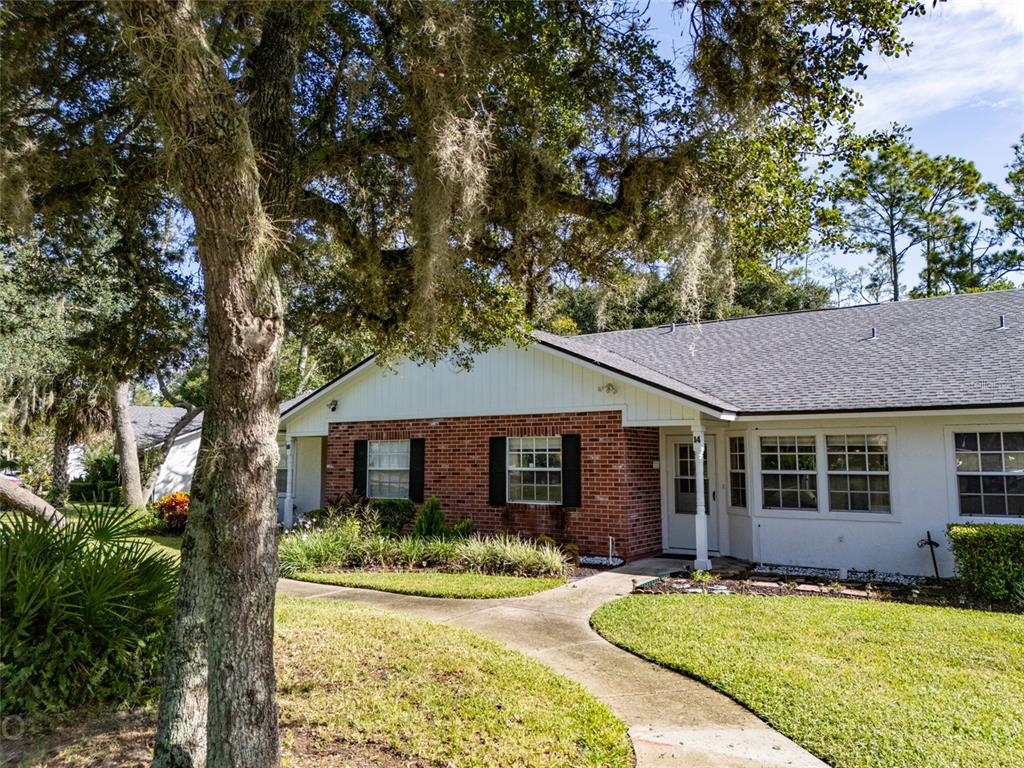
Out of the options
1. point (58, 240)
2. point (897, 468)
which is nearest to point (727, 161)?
point (58, 240)

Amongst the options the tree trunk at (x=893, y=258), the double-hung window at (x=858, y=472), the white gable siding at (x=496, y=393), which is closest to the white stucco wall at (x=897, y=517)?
the double-hung window at (x=858, y=472)

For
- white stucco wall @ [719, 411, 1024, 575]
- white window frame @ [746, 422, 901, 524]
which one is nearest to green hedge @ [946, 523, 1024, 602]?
white stucco wall @ [719, 411, 1024, 575]

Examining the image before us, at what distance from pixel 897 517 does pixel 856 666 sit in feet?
17.4

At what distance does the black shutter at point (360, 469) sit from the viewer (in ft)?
49.0

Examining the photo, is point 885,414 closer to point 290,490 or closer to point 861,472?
point 861,472

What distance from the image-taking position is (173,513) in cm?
1669

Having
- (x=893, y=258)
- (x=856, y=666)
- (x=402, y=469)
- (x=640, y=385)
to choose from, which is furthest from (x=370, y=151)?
(x=893, y=258)

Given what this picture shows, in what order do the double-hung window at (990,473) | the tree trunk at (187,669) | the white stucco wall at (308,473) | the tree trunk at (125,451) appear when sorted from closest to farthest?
the tree trunk at (187,669), the double-hung window at (990,473), the white stucco wall at (308,473), the tree trunk at (125,451)

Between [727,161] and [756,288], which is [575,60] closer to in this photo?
[727,161]

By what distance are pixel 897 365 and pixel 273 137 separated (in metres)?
10.7

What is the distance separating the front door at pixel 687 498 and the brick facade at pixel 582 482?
0.31 m

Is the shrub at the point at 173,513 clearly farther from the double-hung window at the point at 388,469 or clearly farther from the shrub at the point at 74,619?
the shrub at the point at 74,619

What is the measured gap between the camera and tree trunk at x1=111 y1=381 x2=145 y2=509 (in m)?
19.0

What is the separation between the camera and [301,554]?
36.9ft
